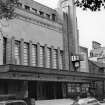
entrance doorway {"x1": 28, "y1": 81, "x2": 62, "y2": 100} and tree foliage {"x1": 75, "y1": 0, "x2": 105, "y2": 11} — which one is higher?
tree foliage {"x1": 75, "y1": 0, "x2": 105, "y2": 11}

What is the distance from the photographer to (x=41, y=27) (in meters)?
39.8

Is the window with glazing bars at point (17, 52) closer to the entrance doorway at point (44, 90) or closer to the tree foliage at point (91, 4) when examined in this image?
the entrance doorway at point (44, 90)

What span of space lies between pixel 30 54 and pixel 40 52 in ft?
9.63

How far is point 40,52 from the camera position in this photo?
39438 millimetres

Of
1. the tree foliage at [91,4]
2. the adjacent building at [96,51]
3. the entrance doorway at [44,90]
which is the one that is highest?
the adjacent building at [96,51]

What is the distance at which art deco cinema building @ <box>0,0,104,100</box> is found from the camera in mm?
31669

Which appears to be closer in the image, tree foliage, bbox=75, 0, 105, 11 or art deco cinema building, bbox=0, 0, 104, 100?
tree foliage, bbox=75, 0, 105, 11

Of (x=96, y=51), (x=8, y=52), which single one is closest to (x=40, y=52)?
(x=8, y=52)

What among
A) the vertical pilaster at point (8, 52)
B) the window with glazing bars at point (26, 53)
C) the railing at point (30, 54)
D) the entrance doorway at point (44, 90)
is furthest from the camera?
the entrance doorway at point (44, 90)

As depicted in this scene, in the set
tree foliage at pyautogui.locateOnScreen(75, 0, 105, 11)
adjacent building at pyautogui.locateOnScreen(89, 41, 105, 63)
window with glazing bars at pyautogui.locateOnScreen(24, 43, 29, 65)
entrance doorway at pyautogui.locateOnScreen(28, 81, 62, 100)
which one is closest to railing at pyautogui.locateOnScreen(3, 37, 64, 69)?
window with glazing bars at pyautogui.locateOnScreen(24, 43, 29, 65)

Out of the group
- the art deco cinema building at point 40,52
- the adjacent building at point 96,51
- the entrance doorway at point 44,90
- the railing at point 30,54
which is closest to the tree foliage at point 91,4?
the art deco cinema building at point 40,52

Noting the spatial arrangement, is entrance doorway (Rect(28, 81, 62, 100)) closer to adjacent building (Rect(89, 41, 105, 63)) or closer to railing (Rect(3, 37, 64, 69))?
railing (Rect(3, 37, 64, 69))

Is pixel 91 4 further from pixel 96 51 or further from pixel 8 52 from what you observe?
pixel 96 51

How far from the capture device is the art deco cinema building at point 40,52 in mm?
31669
